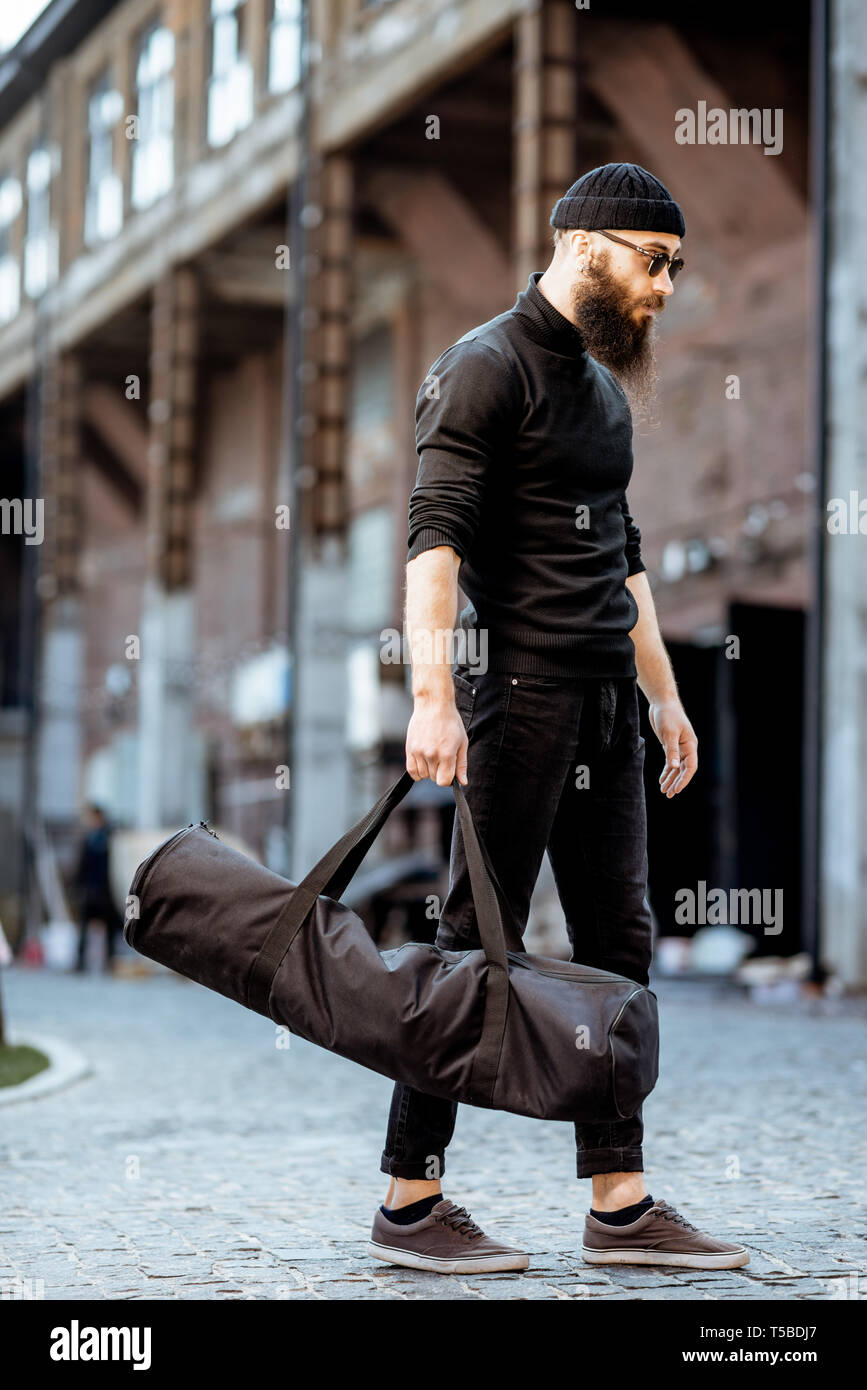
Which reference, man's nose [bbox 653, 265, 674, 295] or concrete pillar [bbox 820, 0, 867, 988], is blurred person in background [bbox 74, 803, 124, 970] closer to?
concrete pillar [bbox 820, 0, 867, 988]

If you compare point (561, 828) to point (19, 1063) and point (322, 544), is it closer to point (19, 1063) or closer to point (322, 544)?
point (19, 1063)

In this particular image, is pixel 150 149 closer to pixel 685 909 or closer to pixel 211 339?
pixel 211 339

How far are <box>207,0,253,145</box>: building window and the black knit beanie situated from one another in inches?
876

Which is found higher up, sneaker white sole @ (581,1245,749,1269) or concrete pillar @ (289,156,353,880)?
concrete pillar @ (289,156,353,880)

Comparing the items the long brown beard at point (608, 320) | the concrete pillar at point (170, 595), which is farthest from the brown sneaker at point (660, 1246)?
the concrete pillar at point (170, 595)

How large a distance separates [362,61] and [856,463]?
36.3 feet

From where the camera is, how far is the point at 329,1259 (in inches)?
159

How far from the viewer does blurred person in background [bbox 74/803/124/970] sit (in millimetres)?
19906

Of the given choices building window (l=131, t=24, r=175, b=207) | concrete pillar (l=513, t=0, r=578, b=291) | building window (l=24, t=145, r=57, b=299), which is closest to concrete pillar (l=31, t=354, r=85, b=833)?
building window (l=24, t=145, r=57, b=299)

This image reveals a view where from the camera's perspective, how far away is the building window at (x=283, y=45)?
24000 mm

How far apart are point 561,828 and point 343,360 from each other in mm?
17984

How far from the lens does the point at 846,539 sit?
12.9 m

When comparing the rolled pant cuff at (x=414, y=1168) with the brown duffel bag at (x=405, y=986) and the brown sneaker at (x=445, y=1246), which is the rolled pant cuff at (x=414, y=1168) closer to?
the brown sneaker at (x=445, y=1246)

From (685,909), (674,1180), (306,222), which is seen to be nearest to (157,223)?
(306,222)
